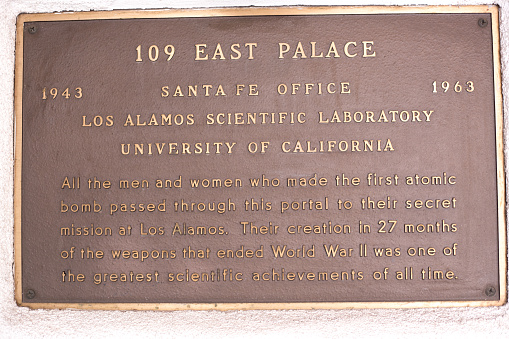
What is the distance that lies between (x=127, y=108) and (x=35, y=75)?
46 cm

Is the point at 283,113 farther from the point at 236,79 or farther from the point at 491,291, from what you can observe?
the point at 491,291

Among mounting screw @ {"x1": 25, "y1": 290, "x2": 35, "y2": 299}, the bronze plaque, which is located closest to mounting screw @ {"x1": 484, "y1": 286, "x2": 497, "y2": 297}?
the bronze plaque

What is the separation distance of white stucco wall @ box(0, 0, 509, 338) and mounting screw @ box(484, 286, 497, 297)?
0.28 feet

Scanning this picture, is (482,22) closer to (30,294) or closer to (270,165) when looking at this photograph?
(270,165)

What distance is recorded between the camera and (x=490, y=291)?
1.61m

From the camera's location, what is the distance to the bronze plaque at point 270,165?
1603 mm

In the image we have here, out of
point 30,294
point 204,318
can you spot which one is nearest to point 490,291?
point 204,318

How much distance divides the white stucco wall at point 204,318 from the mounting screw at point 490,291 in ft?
0.28

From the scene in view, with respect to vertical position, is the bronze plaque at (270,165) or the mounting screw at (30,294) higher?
the bronze plaque at (270,165)

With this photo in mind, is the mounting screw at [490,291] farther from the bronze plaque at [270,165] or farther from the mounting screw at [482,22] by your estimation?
the mounting screw at [482,22]

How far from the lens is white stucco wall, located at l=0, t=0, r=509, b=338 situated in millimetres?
1635

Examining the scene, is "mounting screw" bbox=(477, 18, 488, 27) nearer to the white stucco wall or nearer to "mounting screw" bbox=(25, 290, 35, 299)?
the white stucco wall

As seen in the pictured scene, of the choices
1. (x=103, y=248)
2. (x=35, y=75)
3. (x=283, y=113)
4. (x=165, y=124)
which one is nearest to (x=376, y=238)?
(x=283, y=113)

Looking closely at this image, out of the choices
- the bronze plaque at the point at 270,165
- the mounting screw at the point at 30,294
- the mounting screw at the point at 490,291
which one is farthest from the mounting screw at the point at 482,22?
the mounting screw at the point at 30,294
